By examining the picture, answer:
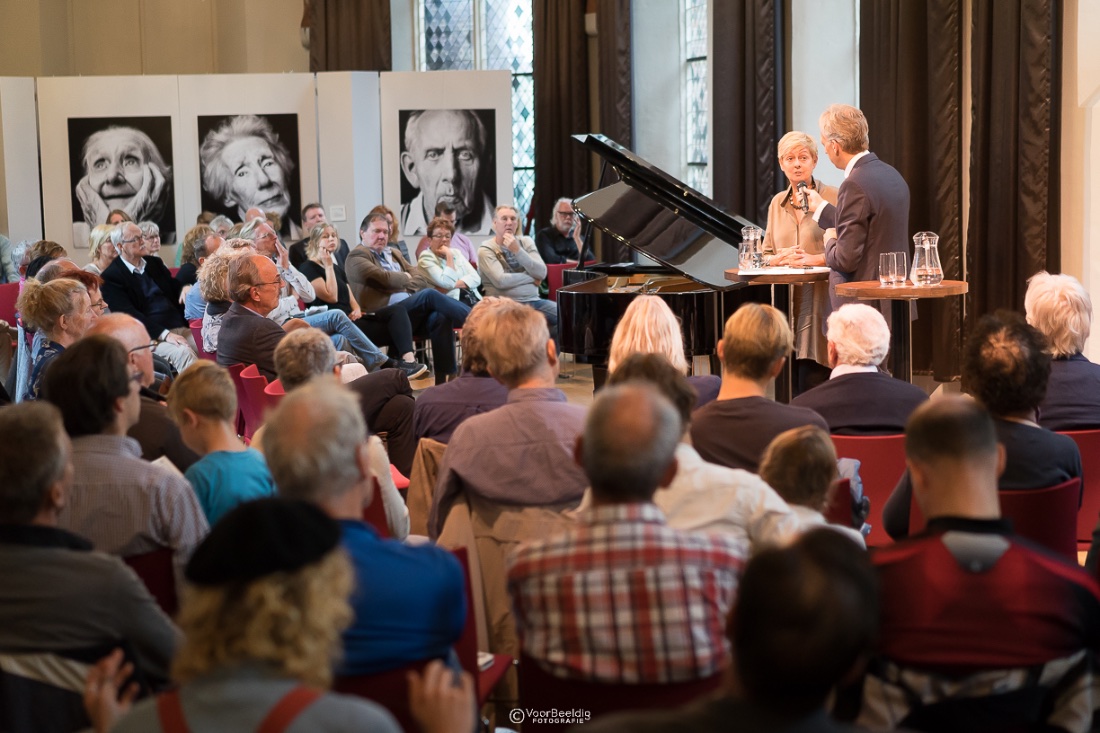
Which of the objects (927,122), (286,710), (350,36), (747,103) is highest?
(350,36)

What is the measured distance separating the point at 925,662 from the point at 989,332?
1.40m

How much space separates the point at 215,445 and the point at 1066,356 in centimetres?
261

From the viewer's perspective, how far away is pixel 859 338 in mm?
3891

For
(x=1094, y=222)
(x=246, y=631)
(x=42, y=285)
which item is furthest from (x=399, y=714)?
(x=1094, y=222)

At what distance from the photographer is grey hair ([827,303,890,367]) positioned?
153 inches

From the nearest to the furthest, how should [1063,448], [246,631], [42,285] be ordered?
[246,631] < [1063,448] < [42,285]

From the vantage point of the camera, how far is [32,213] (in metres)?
11.6

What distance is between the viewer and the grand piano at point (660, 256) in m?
6.53

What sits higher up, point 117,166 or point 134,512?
point 117,166

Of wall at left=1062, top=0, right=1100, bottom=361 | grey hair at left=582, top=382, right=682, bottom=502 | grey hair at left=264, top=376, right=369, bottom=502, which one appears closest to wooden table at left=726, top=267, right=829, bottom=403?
wall at left=1062, top=0, right=1100, bottom=361

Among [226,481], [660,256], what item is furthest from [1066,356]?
[660,256]

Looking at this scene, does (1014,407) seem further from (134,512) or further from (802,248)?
(802,248)

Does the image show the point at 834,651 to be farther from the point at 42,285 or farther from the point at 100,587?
the point at 42,285

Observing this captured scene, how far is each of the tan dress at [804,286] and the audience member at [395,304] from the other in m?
2.82
